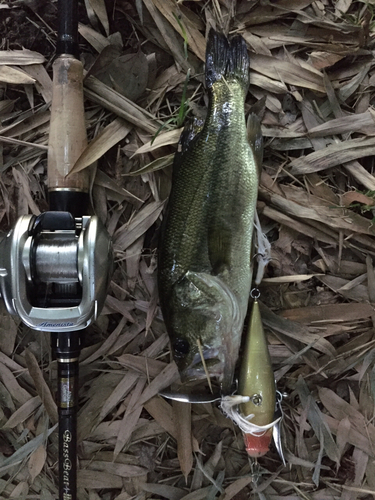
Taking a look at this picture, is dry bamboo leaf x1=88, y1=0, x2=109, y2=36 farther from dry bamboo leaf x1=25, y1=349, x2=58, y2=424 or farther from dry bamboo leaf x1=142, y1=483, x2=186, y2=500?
dry bamboo leaf x1=142, y1=483, x2=186, y2=500

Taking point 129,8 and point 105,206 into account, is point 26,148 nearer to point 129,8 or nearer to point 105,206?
point 105,206

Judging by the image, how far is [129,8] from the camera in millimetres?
1400

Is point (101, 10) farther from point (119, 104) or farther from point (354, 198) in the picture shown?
point (354, 198)

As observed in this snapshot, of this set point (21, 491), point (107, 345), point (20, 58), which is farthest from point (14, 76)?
point (21, 491)

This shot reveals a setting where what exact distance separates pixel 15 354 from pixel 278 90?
1.32 meters

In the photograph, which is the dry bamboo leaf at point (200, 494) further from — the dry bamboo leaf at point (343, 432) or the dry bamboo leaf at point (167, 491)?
the dry bamboo leaf at point (343, 432)


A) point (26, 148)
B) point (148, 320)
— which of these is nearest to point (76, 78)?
point (26, 148)

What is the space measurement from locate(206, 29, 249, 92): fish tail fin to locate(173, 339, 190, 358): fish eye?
2.67ft

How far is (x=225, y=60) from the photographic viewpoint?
1.31 metres

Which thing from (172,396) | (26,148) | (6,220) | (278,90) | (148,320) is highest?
(278,90)

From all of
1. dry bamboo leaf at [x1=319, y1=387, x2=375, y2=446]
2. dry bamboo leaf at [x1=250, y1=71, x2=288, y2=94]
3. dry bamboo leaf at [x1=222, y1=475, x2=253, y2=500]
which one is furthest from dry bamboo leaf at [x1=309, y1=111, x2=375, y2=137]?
dry bamboo leaf at [x1=222, y1=475, x2=253, y2=500]

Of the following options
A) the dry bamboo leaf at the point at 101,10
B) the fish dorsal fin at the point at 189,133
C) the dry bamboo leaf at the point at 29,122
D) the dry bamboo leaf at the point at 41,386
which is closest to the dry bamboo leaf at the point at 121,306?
the dry bamboo leaf at the point at 41,386

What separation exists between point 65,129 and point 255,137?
594 mm

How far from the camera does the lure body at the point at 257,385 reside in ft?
4.14
